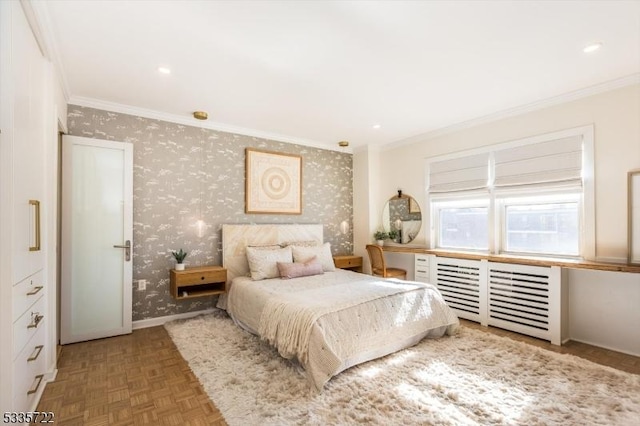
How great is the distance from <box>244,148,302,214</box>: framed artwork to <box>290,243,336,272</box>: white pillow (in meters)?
0.79

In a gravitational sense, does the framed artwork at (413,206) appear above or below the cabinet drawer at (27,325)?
above

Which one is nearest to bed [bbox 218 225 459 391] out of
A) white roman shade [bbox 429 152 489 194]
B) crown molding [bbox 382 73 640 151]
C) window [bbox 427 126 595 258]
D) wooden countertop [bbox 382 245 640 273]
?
wooden countertop [bbox 382 245 640 273]

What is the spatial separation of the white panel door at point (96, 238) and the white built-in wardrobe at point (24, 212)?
796 mm

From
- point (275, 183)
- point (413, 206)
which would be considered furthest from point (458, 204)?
point (275, 183)

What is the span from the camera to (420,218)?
4.78 metres

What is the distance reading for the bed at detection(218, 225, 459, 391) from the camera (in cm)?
239

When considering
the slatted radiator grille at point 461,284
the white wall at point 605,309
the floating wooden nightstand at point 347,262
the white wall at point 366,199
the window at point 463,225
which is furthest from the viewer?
the white wall at point 366,199

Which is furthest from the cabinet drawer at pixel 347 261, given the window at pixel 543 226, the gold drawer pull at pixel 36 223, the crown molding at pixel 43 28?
the crown molding at pixel 43 28

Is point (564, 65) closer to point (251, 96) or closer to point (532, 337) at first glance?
point (532, 337)

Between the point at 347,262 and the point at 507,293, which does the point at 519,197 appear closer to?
the point at 507,293

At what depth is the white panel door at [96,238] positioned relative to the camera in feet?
10.3

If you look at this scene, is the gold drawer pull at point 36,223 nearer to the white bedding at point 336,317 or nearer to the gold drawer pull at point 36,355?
the gold drawer pull at point 36,355

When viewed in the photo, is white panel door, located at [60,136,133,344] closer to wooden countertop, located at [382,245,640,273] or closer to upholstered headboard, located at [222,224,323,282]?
upholstered headboard, located at [222,224,323,282]

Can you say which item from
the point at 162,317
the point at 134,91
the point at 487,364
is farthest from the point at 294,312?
the point at 134,91
